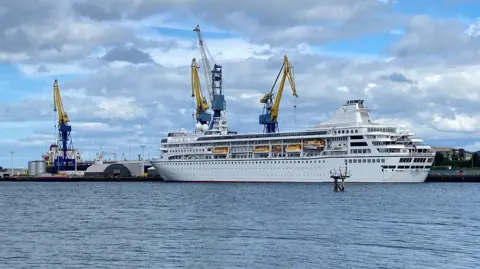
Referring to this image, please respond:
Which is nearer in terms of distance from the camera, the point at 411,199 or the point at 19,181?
the point at 411,199

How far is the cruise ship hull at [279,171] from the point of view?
90.8m

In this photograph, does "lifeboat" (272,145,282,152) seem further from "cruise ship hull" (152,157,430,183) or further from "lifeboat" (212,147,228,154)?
"lifeboat" (212,147,228,154)

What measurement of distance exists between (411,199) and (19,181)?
122 m

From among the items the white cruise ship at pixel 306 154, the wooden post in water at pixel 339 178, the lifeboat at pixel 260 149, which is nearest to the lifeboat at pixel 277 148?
the white cruise ship at pixel 306 154

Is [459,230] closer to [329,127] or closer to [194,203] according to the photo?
[194,203]

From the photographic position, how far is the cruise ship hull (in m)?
90.8

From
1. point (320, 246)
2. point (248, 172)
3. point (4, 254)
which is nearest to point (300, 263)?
point (320, 246)

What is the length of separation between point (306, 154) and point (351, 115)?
7.85 m

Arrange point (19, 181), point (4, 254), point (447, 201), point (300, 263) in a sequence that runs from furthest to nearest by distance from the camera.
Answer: point (19, 181) < point (447, 201) < point (4, 254) < point (300, 263)

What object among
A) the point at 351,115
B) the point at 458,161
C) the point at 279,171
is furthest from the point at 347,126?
the point at 458,161

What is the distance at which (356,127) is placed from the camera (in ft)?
308

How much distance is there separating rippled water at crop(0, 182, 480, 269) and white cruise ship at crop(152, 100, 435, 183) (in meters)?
24.9

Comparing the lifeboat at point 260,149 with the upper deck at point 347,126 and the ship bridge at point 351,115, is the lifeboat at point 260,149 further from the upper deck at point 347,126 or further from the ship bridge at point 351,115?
the ship bridge at point 351,115

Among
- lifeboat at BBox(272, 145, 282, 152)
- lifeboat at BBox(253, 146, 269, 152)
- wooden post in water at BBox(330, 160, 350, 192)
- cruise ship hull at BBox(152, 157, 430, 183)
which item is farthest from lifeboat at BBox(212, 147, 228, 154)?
wooden post in water at BBox(330, 160, 350, 192)
